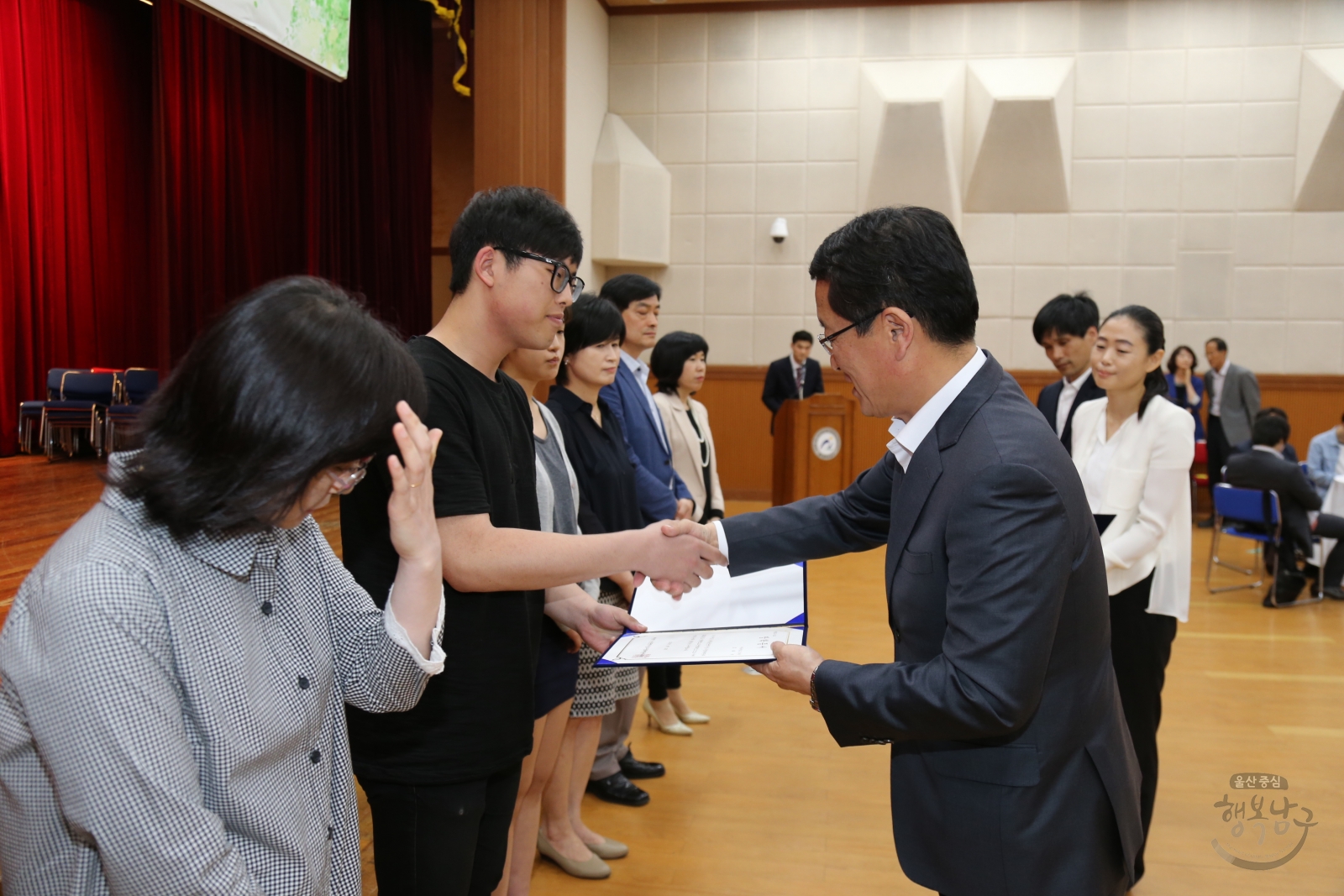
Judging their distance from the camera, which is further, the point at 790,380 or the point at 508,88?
the point at 790,380

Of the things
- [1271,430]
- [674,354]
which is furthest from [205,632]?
[1271,430]

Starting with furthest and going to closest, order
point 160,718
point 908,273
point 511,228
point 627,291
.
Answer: point 627,291 → point 511,228 → point 908,273 → point 160,718

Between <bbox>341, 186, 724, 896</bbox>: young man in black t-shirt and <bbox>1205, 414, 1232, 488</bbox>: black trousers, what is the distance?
7.81m

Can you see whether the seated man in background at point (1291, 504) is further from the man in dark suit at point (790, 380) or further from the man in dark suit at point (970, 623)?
the man in dark suit at point (970, 623)

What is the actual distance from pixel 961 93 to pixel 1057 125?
34.9 inches

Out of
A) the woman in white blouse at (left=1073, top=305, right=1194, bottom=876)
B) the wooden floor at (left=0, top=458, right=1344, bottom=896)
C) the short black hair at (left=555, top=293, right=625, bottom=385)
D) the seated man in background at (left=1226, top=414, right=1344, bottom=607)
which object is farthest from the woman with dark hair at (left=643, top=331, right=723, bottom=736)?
the seated man in background at (left=1226, top=414, right=1344, bottom=607)

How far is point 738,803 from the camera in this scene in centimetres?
309

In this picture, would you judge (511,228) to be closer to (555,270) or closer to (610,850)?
(555,270)

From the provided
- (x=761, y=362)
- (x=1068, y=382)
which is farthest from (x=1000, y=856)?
(x=761, y=362)

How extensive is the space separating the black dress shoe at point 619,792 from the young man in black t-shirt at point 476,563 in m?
1.45

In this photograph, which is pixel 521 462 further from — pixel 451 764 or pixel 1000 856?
pixel 1000 856

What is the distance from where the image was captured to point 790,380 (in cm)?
830

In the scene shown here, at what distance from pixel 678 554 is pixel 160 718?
3.39 ft

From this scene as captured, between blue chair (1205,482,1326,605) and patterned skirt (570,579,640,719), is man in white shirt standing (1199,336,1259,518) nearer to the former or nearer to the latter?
blue chair (1205,482,1326,605)
